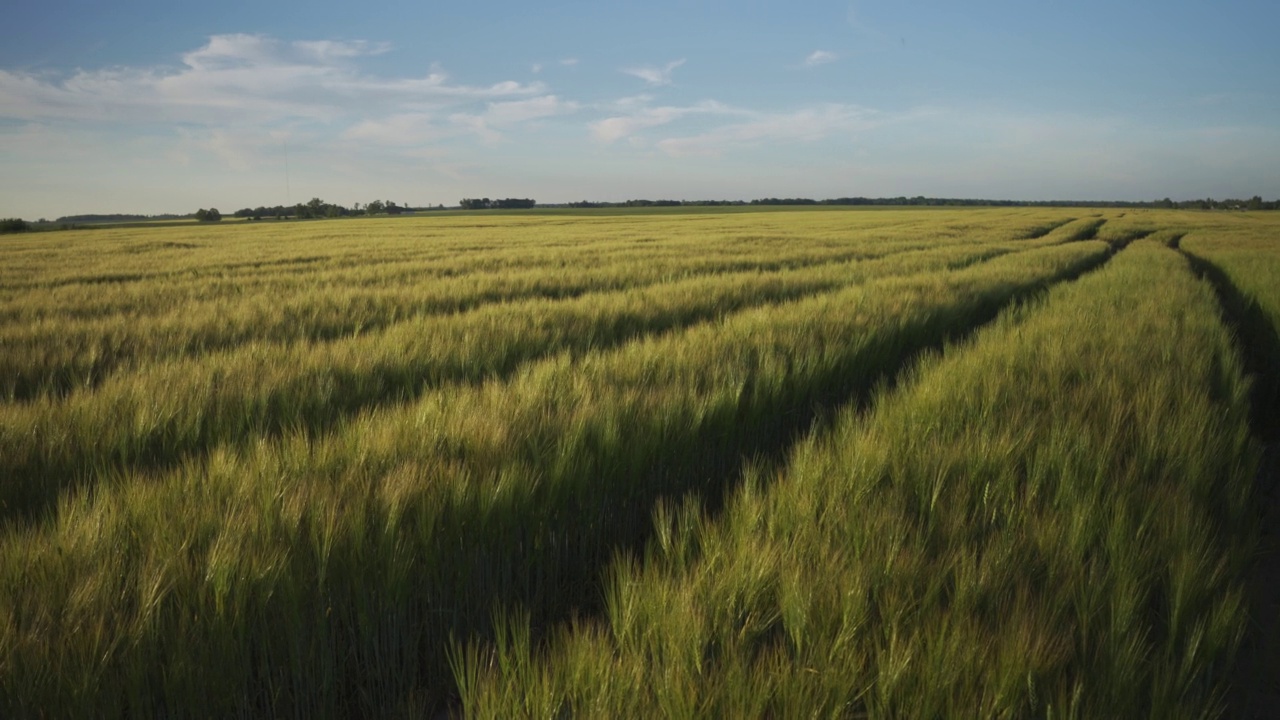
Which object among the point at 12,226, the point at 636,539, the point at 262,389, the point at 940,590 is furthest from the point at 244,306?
the point at 12,226

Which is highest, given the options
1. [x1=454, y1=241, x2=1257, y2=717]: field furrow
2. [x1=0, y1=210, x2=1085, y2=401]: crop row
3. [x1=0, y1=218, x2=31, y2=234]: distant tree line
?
[x1=0, y1=218, x2=31, y2=234]: distant tree line

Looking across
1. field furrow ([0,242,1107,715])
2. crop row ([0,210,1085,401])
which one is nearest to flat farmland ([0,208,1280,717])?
field furrow ([0,242,1107,715])

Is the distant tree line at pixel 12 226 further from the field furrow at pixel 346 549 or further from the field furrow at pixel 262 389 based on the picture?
the field furrow at pixel 346 549

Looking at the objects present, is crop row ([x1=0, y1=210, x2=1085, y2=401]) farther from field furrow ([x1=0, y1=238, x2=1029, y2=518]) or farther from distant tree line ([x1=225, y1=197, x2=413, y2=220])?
distant tree line ([x1=225, y1=197, x2=413, y2=220])

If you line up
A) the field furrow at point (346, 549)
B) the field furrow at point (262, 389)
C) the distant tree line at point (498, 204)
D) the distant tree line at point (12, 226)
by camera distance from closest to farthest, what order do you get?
the field furrow at point (346, 549) → the field furrow at point (262, 389) → the distant tree line at point (12, 226) → the distant tree line at point (498, 204)

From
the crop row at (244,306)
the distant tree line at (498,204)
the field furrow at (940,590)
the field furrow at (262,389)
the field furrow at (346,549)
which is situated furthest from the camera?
the distant tree line at (498,204)

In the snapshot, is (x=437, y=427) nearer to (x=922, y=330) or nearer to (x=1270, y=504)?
(x=1270, y=504)

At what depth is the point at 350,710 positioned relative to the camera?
137 cm

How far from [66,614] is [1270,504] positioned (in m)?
3.99

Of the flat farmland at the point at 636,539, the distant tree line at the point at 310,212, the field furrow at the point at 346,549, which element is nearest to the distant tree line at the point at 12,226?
the distant tree line at the point at 310,212

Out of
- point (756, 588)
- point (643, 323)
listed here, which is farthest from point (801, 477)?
point (643, 323)

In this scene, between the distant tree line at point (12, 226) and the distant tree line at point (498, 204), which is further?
the distant tree line at point (498, 204)

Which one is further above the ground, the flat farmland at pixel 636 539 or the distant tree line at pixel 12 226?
the distant tree line at pixel 12 226

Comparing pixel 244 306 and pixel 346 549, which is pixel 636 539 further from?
pixel 244 306
